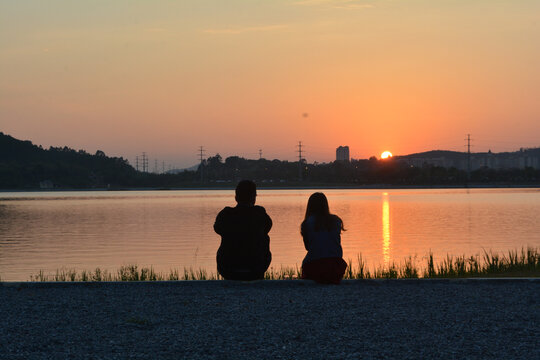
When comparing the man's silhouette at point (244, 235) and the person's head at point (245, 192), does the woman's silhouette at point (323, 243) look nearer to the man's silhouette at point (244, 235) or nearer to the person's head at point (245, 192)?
the man's silhouette at point (244, 235)

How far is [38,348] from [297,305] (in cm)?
423

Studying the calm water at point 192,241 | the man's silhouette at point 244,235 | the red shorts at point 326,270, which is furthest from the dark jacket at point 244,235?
the calm water at point 192,241

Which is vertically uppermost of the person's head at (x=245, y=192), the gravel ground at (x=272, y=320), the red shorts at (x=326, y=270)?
the person's head at (x=245, y=192)

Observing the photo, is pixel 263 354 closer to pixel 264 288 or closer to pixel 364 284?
pixel 264 288

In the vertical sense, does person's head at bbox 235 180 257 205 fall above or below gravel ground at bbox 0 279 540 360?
above

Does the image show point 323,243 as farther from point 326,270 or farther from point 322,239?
point 326,270

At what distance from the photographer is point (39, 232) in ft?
151

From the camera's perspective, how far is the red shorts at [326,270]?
12.6m

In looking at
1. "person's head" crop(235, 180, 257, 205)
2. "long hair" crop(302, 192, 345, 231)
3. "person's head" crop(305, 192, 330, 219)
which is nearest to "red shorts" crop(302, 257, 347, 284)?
"long hair" crop(302, 192, 345, 231)

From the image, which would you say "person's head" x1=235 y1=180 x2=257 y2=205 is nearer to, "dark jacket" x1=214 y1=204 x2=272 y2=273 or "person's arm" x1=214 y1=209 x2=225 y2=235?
"dark jacket" x1=214 y1=204 x2=272 y2=273

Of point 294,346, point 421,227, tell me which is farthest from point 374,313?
point 421,227

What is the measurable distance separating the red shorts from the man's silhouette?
2.95 ft

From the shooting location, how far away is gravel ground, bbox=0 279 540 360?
807cm

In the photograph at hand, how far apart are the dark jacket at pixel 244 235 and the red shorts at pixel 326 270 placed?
0.94 m
